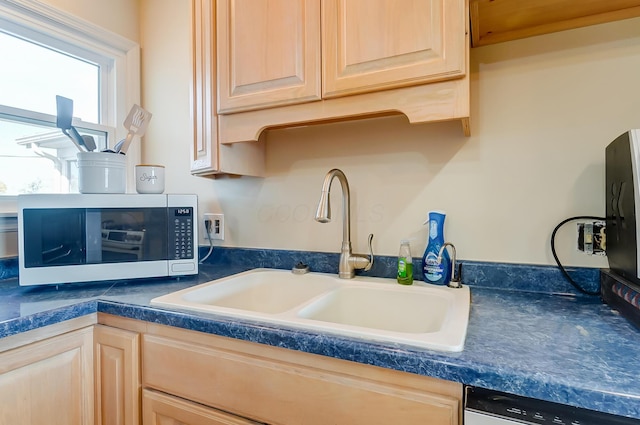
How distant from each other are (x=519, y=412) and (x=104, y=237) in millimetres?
1249

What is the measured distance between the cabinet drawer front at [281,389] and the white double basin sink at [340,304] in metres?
0.09

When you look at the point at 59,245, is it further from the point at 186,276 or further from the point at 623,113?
the point at 623,113

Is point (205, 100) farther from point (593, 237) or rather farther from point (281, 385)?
point (593, 237)

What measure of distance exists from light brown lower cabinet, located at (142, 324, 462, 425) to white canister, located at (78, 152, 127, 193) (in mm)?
590

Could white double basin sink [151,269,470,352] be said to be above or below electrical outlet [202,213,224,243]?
below

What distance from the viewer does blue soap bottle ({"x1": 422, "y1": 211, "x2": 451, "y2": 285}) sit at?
1.05 metres

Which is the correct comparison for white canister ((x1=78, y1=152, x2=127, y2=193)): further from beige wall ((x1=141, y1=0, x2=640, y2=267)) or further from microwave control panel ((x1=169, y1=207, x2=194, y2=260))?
beige wall ((x1=141, y1=0, x2=640, y2=267))

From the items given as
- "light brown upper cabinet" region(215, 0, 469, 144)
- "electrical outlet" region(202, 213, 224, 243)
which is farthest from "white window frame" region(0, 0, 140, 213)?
"light brown upper cabinet" region(215, 0, 469, 144)

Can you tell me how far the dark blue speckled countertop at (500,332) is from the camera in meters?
0.50

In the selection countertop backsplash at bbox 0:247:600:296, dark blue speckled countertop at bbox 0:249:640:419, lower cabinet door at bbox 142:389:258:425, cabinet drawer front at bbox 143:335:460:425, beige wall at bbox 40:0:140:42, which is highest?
beige wall at bbox 40:0:140:42

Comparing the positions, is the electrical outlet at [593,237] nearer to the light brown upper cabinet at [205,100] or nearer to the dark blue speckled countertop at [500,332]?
the dark blue speckled countertop at [500,332]

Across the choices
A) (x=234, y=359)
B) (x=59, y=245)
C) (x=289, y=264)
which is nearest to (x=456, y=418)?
(x=234, y=359)

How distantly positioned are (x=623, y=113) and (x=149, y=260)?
1.55 m

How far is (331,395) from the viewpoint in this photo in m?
0.65
